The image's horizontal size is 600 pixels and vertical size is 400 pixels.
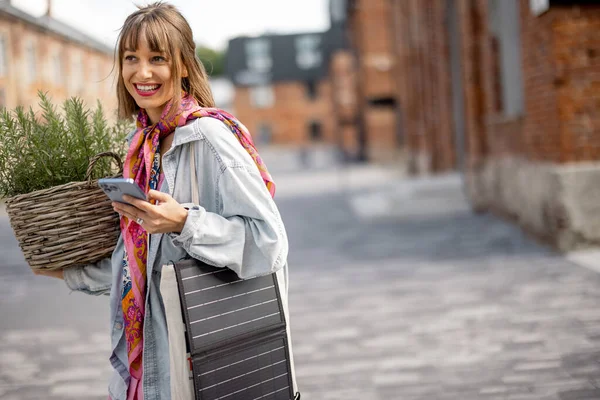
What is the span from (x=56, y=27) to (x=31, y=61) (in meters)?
1.02

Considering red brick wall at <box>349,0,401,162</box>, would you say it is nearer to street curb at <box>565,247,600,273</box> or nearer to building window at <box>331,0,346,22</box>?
building window at <box>331,0,346,22</box>

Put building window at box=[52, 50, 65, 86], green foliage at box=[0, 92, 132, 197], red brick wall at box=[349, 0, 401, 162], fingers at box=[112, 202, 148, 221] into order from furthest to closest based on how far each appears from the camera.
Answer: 1. red brick wall at box=[349, 0, 401, 162]
2. building window at box=[52, 50, 65, 86]
3. green foliage at box=[0, 92, 132, 197]
4. fingers at box=[112, 202, 148, 221]

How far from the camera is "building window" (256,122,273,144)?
6650 cm

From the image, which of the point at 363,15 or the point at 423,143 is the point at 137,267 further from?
the point at 363,15

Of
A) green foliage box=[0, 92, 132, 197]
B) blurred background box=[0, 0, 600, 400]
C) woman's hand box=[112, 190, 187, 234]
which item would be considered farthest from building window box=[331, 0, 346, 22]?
woman's hand box=[112, 190, 187, 234]

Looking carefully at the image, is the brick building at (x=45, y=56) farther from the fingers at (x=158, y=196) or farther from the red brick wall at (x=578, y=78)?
the red brick wall at (x=578, y=78)

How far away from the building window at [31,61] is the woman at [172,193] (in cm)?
377

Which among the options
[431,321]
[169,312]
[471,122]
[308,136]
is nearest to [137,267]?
[169,312]

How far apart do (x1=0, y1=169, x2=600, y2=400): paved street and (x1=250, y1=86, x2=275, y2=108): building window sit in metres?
57.8

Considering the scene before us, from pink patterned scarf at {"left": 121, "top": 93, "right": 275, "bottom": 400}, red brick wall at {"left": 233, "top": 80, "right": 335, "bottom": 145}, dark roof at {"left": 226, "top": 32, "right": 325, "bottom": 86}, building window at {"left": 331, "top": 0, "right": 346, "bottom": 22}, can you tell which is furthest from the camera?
dark roof at {"left": 226, "top": 32, "right": 325, "bottom": 86}

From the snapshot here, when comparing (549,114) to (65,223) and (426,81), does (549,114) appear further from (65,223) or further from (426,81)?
(426,81)

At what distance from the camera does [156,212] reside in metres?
2.18

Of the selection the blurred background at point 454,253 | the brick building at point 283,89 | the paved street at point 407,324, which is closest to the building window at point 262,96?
the brick building at point 283,89

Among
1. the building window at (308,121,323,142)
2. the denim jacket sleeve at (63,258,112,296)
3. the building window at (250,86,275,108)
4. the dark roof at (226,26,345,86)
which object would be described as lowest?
the denim jacket sleeve at (63,258,112,296)
